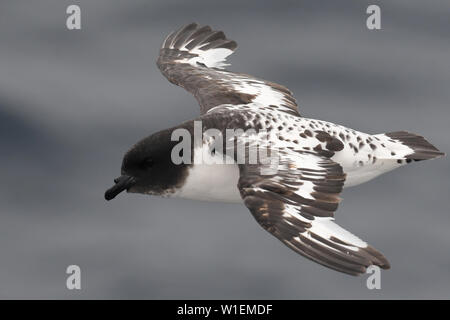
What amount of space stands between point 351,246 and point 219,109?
125 inches

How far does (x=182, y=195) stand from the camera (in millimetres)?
10852

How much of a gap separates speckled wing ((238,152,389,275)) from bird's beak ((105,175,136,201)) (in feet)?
4.36

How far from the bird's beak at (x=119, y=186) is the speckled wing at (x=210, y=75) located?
1866mm

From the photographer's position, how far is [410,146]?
11.7 meters

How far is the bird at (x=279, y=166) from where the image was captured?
364 inches

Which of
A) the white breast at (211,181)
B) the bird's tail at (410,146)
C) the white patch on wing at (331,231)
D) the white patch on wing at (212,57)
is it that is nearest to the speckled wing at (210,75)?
the white patch on wing at (212,57)

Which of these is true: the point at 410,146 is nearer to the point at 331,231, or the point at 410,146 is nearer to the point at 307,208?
the point at 307,208

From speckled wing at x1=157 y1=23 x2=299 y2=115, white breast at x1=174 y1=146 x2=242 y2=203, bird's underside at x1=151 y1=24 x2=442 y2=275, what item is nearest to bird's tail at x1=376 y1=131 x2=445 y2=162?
bird's underside at x1=151 y1=24 x2=442 y2=275

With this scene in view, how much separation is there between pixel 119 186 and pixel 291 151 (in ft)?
6.08

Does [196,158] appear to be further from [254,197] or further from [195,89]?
[195,89]

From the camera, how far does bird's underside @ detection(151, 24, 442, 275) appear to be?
9.20 m

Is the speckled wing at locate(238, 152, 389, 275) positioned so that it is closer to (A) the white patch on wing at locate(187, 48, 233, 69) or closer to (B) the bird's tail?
(B) the bird's tail

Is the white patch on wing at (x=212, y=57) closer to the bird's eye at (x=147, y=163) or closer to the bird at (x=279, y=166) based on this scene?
the bird at (x=279, y=166)

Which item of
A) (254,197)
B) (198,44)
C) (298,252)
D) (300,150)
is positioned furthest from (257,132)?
(198,44)
